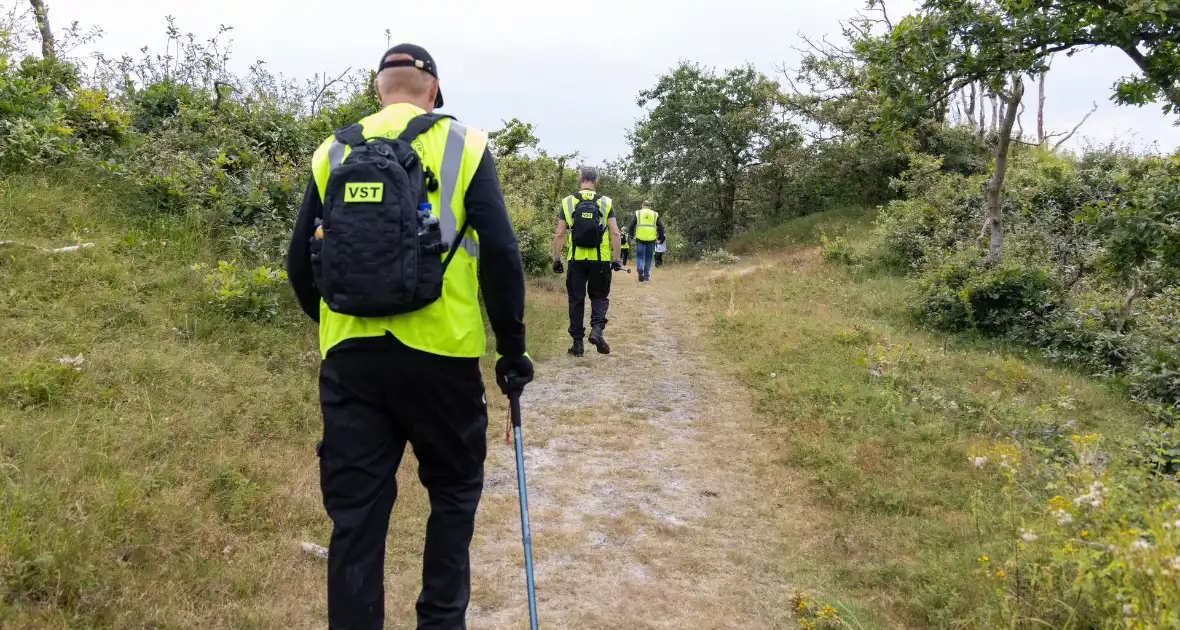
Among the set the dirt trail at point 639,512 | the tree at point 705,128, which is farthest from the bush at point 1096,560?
the tree at point 705,128

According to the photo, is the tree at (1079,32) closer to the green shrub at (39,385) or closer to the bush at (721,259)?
the green shrub at (39,385)

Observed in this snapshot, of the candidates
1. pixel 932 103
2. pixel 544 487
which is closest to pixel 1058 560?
pixel 544 487

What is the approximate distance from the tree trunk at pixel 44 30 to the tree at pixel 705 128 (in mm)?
19838

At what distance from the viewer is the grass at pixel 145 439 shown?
9.21ft

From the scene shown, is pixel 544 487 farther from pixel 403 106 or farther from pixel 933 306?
pixel 933 306

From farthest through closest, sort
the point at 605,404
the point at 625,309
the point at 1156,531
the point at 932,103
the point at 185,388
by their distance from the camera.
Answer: the point at 625,309 → the point at 932,103 → the point at 605,404 → the point at 185,388 → the point at 1156,531

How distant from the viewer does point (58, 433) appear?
352 cm

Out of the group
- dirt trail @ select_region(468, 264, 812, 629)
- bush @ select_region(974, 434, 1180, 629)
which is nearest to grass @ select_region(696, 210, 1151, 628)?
bush @ select_region(974, 434, 1180, 629)

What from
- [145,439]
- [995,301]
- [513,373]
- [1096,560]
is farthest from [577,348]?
[995,301]

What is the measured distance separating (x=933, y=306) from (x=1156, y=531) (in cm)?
852

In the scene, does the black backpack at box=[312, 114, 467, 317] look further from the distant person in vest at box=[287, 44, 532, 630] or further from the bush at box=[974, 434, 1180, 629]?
the bush at box=[974, 434, 1180, 629]

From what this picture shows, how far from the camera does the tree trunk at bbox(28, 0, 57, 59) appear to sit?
7.64 metres

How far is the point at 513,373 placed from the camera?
2.83 m

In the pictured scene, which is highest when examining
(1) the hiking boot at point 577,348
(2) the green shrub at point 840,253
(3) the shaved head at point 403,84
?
(3) the shaved head at point 403,84
